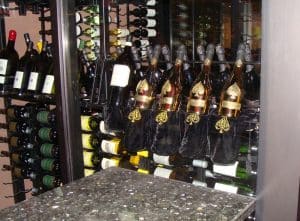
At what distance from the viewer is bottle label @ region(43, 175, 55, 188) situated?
6.41 ft

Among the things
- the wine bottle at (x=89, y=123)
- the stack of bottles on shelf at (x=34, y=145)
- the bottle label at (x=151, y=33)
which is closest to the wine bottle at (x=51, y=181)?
the stack of bottles on shelf at (x=34, y=145)

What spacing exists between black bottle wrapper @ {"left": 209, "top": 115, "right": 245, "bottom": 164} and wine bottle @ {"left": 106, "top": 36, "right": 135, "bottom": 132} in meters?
0.43

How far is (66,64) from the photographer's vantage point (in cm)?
132

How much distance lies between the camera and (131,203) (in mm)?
810

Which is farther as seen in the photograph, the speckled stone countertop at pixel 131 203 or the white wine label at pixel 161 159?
the white wine label at pixel 161 159

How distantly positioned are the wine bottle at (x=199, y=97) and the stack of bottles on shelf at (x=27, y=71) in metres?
0.78

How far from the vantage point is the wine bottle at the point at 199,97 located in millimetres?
1311

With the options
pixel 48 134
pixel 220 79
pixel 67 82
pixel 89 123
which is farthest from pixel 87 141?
pixel 220 79

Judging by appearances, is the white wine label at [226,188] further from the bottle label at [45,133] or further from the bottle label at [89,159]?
the bottle label at [45,133]

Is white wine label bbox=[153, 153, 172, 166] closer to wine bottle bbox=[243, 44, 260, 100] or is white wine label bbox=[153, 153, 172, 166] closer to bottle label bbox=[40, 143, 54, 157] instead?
wine bottle bbox=[243, 44, 260, 100]

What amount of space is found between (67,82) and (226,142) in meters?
0.61

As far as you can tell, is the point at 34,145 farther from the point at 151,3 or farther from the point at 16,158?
the point at 151,3

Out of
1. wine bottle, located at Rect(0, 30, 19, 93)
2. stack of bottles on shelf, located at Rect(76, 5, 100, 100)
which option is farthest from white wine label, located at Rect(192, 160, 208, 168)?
wine bottle, located at Rect(0, 30, 19, 93)

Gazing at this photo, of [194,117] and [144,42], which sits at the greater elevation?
[144,42]
